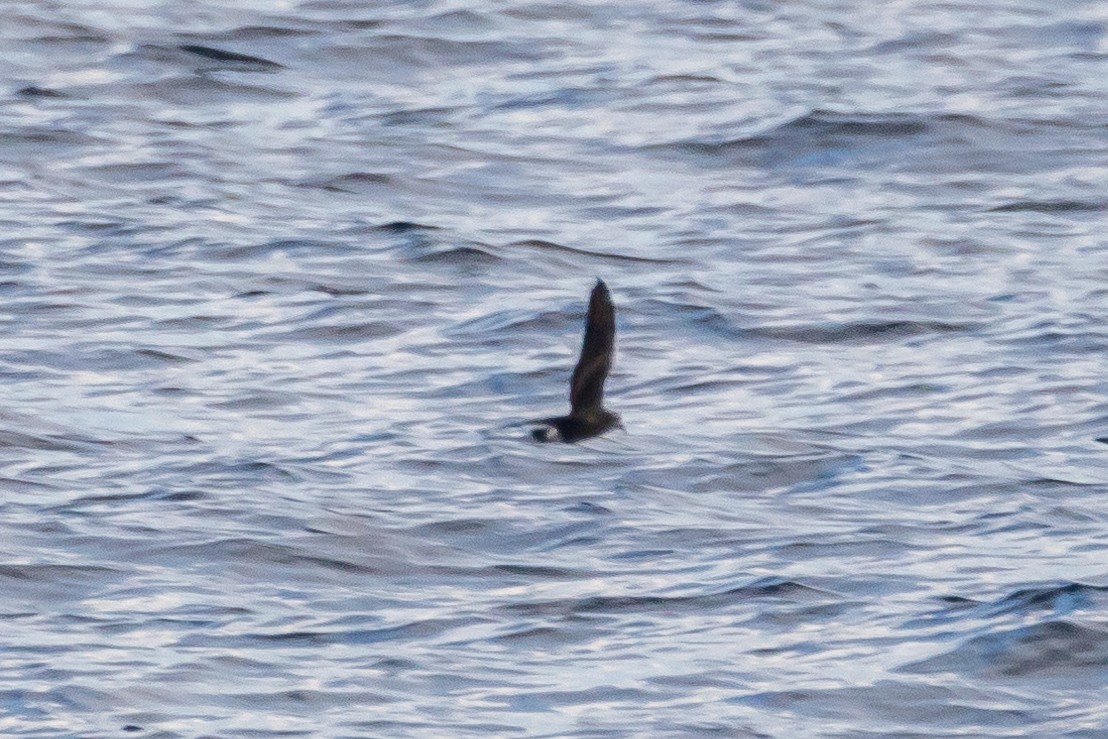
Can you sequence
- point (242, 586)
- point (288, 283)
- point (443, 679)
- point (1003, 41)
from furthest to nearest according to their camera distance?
1. point (1003, 41)
2. point (288, 283)
3. point (242, 586)
4. point (443, 679)

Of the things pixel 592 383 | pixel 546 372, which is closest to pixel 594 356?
pixel 592 383

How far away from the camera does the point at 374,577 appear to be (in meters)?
8.80

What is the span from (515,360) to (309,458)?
1534 mm

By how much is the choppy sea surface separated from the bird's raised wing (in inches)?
21.5

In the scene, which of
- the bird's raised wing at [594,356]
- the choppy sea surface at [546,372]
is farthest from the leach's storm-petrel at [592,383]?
the choppy sea surface at [546,372]

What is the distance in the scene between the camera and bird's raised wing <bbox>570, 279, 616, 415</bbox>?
8.53m

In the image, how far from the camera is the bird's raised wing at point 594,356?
8.53 m

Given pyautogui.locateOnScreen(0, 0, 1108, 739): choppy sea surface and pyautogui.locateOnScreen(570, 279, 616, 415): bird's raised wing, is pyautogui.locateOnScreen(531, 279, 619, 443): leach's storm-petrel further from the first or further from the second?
pyautogui.locateOnScreen(0, 0, 1108, 739): choppy sea surface

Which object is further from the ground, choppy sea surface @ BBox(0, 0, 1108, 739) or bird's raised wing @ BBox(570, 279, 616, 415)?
bird's raised wing @ BBox(570, 279, 616, 415)

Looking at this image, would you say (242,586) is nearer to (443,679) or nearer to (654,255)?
(443,679)

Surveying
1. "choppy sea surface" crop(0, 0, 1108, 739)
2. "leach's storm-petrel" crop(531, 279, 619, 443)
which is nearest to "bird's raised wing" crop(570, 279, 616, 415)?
"leach's storm-petrel" crop(531, 279, 619, 443)

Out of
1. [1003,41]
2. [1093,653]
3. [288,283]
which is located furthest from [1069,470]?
[1003,41]

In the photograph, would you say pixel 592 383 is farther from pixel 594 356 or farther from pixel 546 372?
pixel 546 372

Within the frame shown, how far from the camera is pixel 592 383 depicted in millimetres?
8672
